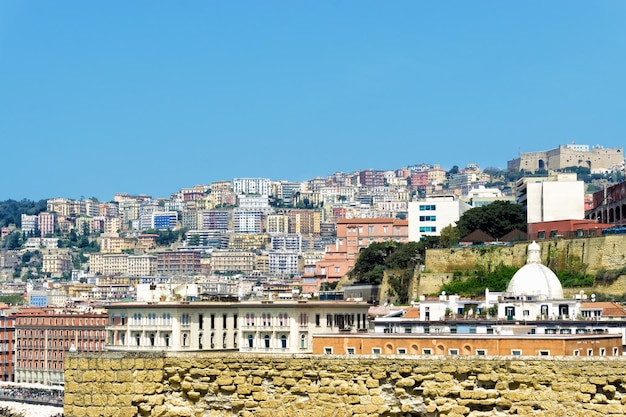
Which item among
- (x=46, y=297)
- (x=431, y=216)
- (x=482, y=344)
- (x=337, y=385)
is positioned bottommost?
(x=46, y=297)

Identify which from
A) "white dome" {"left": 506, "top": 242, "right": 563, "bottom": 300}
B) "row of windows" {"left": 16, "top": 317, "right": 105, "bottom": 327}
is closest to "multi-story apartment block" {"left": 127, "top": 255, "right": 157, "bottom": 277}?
"row of windows" {"left": 16, "top": 317, "right": 105, "bottom": 327}

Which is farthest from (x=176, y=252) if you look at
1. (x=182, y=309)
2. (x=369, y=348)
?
(x=369, y=348)

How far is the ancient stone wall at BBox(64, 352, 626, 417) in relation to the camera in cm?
862

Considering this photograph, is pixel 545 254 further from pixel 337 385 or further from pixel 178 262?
pixel 178 262

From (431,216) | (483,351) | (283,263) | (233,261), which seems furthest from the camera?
(233,261)

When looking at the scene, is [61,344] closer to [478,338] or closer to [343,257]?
[343,257]

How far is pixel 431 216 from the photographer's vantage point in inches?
2623

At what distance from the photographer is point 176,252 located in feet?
613

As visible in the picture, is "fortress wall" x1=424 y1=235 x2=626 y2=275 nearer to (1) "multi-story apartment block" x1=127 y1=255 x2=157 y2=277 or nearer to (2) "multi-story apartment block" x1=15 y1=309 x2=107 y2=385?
(2) "multi-story apartment block" x1=15 y1=309 x2=107 y2=385

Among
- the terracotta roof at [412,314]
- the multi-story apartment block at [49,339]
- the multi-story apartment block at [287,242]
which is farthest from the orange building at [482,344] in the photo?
the multi-story apartment block at [287,242]

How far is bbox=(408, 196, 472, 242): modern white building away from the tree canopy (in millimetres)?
10445

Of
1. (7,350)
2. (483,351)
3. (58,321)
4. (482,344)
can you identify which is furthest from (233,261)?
(482,344)

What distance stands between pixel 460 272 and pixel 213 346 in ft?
53.0

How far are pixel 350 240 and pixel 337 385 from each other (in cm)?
6860
